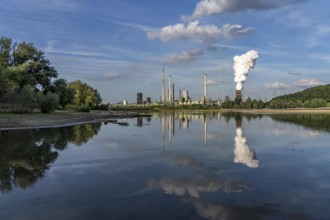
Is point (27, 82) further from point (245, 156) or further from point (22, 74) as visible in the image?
point (245, 156)

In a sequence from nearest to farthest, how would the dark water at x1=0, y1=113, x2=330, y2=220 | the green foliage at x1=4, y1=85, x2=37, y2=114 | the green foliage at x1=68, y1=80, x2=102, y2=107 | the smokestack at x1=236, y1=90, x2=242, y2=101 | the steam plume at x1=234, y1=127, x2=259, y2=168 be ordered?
the dark water at x1=0, y1=113, x2=330, y2=220, the steam plume at x1=234, y1=127, x2=259, y2=168, the green foliage at x1=4, y1=85, x2=37, y2=114, the green foliage at x1=68, y1=80, x2=102, y2=107, the smokestack at x1=236, y1=90, x2=242, y2=101

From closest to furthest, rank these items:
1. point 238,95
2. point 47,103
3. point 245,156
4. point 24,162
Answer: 1. point 24,162
2. point 245,156
3. point 47,103
4. point 238,95

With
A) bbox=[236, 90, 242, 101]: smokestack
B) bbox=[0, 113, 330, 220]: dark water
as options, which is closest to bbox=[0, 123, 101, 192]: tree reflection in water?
bbox=[0, 113, 330, 220]: dark water

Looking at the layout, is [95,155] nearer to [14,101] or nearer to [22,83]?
[14,101]

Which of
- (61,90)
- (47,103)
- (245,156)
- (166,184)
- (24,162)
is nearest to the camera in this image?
(166,184)

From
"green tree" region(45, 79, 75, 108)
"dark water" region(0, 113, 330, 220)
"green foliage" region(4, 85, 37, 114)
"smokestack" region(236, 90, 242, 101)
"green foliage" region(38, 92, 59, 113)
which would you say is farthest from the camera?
"smokestack" region(236, 90, 242, 101)

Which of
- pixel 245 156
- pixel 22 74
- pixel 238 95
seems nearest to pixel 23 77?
pixel 22 74

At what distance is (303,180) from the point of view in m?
14.7

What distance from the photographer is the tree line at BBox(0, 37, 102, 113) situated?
209 ft

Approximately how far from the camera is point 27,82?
79250 millimetres

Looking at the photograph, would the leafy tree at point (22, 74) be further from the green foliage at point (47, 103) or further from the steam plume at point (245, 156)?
the steam plume at point (245, 156)

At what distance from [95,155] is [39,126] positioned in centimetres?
3286

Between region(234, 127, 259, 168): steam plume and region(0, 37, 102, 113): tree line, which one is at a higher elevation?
region(0, 37, 102, 113): tree line

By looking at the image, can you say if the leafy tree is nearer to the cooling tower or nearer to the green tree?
the green tree
